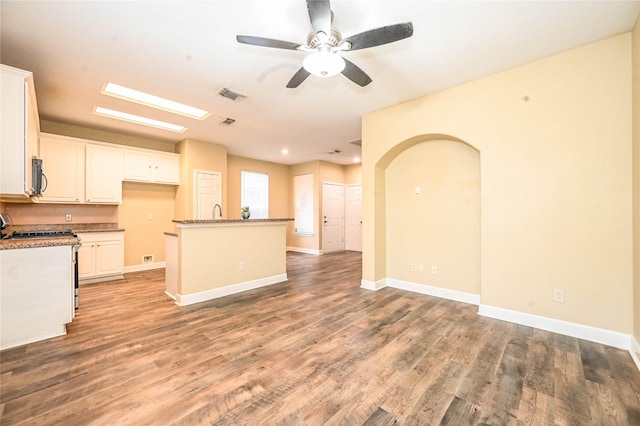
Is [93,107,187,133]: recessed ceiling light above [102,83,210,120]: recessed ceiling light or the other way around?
the other way around

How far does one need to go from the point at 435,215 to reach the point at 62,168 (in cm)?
620

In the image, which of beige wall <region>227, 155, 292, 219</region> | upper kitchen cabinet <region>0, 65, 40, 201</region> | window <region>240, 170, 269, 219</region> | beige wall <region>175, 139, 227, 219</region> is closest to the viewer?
upper kitchen cabinet <region>0, 65, 40, 201</region>

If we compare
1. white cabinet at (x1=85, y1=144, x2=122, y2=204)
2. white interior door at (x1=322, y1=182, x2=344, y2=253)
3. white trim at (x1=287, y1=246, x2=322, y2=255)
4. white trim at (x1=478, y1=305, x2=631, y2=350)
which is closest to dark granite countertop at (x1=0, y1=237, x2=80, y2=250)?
white cabinet at (x1=85, y1=144, x2=122, y2=204)

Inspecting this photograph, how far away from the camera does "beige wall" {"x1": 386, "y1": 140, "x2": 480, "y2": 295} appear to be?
3631 millimetres

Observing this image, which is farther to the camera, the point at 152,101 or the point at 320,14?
the point at 152,101

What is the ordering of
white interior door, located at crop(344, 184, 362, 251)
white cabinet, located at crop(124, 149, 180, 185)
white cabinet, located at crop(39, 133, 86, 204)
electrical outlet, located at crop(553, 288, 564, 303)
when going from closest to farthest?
1. electrical outlet, located at crop(553, 288, 564, 303)
2. white cabinet, located at crop(39, 133, 86, 204)
3. white cabinet, located at crop(124, 149, 180, 185)
4. white interior door, located at crop(344, 184, 362, 251)

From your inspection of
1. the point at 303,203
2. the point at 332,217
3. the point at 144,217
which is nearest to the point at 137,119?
the point at 144,217

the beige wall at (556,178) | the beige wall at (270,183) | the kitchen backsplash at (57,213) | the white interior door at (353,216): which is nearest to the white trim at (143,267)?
the kitchen backsplash at (57,213)

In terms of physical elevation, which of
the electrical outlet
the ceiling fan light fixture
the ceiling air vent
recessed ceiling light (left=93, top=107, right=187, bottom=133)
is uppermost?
recessed ceiling light (left=93, top=107, right=187, bottom=133)

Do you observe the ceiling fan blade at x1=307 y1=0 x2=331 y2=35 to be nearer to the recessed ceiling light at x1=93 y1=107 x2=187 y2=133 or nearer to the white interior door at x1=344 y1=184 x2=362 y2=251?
the recessed ceiling light at x1=93 y1=107 x2=187 y2=133

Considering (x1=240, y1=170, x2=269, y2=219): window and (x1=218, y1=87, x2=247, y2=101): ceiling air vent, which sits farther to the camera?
(x1=240, y1=170, x2=269, y2=219): window

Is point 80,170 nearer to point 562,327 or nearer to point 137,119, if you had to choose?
point 137,119

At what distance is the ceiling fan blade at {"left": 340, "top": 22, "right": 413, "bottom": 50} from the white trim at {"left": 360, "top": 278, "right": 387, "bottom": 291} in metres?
3.26

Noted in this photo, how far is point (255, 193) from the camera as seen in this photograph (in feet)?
25.6
